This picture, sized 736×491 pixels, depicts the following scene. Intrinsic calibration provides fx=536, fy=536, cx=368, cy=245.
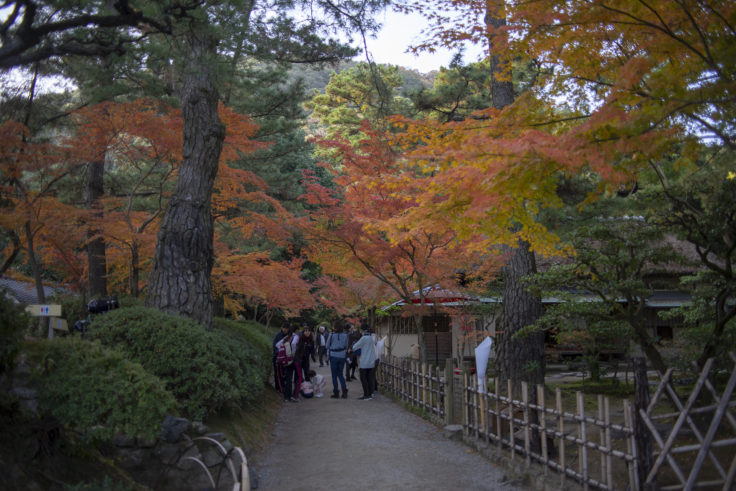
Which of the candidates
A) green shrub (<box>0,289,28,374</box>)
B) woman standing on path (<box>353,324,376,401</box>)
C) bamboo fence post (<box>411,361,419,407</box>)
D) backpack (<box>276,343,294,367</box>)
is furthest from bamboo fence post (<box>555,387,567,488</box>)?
backpack (<box>276,343,294,367</box>)

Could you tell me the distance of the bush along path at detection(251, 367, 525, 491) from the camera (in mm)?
5895

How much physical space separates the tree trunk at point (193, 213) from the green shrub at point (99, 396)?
350 centimetres

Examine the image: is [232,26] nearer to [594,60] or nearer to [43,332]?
[594,60]

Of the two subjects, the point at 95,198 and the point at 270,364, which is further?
the point at 270,364

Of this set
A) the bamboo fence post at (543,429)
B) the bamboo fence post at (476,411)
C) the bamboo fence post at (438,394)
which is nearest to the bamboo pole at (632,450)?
the bamboo fence post at (543,429)

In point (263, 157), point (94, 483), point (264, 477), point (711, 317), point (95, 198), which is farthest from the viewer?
point (263, 157)

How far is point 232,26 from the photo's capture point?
7531mm

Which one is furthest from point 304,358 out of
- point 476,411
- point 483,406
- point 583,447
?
point 583,447

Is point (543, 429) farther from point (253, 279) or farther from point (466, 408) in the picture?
point (253, 279)

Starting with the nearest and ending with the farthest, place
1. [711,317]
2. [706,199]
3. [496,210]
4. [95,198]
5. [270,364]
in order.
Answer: [496,210], [706,199], [711,317], [95,198], [270,364]

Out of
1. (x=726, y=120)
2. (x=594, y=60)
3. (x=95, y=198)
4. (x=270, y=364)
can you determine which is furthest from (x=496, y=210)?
(x=95, y=198)

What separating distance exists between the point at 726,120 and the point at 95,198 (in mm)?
11824

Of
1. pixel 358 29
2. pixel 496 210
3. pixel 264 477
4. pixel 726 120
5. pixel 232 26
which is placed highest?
pixel 358 29

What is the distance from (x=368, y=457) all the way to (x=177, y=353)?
2.76 metres
